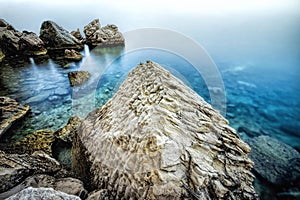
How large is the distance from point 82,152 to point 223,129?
2118mm

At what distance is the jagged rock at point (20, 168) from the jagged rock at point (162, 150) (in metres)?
0.48

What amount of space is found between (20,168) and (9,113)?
5360mm

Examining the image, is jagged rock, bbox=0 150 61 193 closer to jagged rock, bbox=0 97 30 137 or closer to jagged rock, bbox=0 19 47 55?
jagged rock, bbox=0 97 30 137

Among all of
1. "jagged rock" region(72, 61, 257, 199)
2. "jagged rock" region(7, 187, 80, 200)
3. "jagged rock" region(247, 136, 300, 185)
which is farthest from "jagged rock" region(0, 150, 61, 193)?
"jagged rock" region(247, 136, 300, 185)

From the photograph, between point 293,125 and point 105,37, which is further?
point 105,37

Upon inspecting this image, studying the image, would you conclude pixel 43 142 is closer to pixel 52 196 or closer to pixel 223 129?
pixel 52 196

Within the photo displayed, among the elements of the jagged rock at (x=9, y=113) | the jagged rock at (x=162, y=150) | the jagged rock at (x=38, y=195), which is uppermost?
the jagged rock at (x=162, y=150)

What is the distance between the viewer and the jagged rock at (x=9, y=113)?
5.72 m

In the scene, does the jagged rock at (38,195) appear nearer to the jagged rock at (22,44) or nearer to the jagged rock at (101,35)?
the jagged rock at (22,44)

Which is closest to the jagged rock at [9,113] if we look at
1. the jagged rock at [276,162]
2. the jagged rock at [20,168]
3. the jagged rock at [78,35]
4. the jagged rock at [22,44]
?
the jagged rock at [20,168]

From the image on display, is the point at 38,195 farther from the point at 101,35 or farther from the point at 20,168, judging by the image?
the point at 101,35

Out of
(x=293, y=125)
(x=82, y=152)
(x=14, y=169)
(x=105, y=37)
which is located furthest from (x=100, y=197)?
(x=105, y=37)

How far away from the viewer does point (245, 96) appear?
10.0 metres

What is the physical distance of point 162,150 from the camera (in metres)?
1.82
